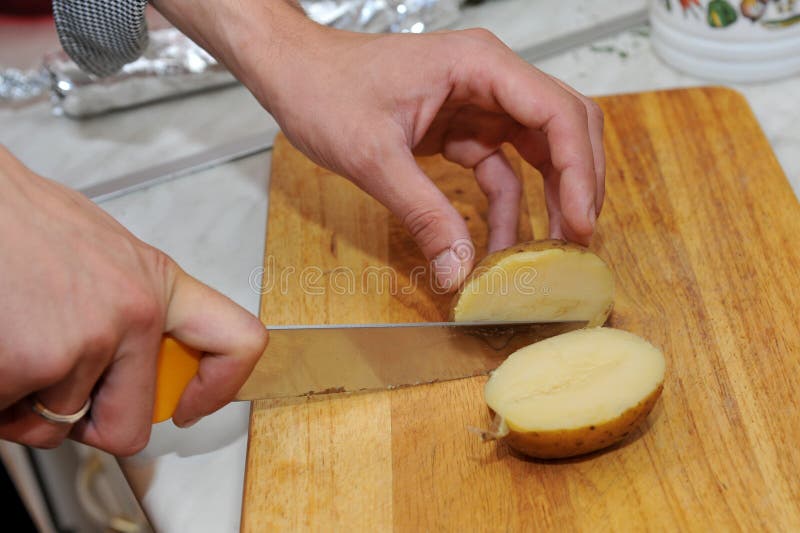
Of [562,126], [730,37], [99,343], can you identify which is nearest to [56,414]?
[99,343]

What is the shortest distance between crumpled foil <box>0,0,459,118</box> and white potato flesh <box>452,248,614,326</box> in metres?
0.87

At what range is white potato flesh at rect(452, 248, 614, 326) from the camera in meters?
1.15

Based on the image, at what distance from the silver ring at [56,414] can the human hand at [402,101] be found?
1.67 ft

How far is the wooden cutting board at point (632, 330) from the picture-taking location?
1023 millimetres

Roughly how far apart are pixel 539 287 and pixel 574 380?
0.55 feet

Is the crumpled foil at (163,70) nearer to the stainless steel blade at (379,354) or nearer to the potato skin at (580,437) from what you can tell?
the stainless steel blade at (379,354)

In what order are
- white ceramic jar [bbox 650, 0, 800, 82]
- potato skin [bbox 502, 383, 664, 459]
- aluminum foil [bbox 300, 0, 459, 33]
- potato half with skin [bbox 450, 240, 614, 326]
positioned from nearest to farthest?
potato skin [bbox 502, 383, 664, 459] → potato half with skin [bbox 450, 240, 614, 326] → white ceramic jar [bbox 650, 0, 800, 82] → aluminum foil [bbox 300, 0, 459, 33]

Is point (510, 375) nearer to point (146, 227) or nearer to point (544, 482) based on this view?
point (544, 482)

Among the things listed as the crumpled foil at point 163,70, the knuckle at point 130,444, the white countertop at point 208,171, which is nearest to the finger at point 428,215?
the white countertop at point 208,171

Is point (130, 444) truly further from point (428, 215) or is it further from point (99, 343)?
point (428, 215)

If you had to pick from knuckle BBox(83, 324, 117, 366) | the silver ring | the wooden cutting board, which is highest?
knuckle BBox(83, 324, 117, 366)

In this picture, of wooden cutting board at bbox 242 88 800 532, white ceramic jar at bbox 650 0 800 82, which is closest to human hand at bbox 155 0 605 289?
wooden cutting board at bbox 242 88 800 532

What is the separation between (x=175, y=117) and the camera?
72.4 inches

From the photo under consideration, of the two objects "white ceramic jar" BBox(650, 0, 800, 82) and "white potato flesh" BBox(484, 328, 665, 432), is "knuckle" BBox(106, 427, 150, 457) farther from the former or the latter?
"white ceramic jar" BBox(650, 0, 800, 82)
